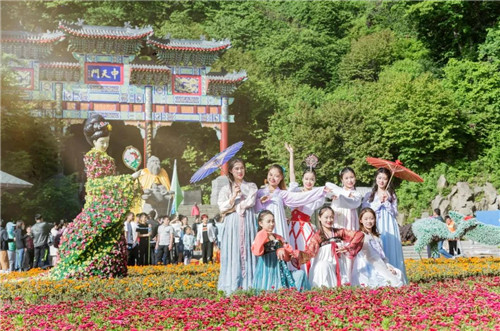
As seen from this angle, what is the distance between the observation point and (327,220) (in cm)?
798

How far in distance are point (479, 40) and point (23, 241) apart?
88.2 feet

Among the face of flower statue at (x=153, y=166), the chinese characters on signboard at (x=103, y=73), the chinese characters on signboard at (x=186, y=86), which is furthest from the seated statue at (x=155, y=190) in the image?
the chinese characters on signboard at (x=103, y=73)

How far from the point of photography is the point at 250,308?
6727 mm

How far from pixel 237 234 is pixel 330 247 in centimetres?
109

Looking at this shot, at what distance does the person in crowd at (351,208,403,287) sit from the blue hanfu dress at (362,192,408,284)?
36cm

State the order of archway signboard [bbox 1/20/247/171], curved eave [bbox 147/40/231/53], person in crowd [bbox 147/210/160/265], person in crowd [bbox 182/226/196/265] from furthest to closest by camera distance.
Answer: curved eave [bbox 147/40/231/53], archway signboard [bbox 1/20/247/171], person in crowd [bbox 182/226/196/265], person in crowd [bbox 147/210/160/265]

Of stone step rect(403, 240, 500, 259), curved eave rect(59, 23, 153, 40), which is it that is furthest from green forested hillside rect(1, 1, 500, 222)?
stone step rect(403, 240, 500, 259)

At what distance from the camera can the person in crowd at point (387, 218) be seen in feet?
28.5

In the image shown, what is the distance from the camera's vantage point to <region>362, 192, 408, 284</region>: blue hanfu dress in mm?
8656

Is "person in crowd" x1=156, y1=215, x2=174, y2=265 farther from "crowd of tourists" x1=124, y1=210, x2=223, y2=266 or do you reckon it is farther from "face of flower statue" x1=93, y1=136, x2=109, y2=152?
"face of flower statue" x1=93, y1=136, x2=109, y2=152

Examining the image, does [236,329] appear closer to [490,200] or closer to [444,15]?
[490,200]

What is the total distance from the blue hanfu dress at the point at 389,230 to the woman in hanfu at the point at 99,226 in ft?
11.2

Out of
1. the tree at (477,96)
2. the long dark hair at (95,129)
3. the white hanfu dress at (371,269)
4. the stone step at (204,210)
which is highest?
the tree at (477,96)

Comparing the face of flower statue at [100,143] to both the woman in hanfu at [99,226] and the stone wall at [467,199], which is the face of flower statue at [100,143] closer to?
the woman in hanfu at [99,226]
